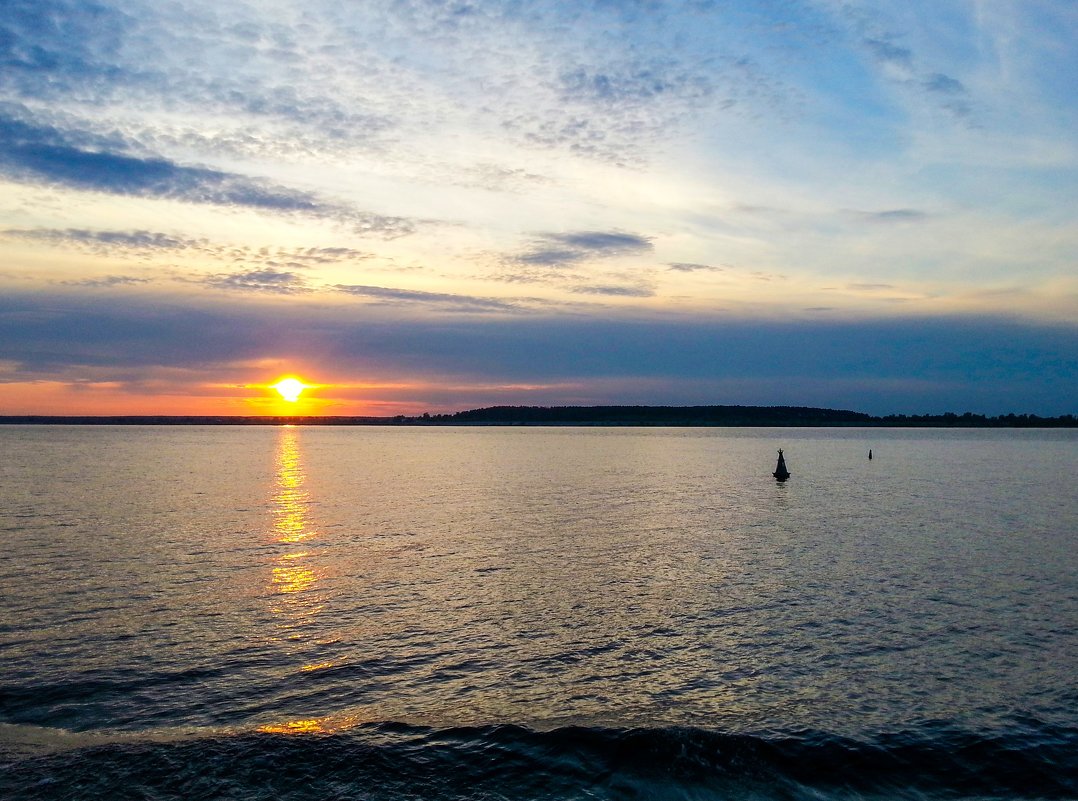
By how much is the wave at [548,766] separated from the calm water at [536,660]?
5 cm

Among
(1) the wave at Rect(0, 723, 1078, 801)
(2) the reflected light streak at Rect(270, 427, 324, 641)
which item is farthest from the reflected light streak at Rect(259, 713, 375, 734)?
(2) the reflected light streak at Rect(270, 427, 324, 641)

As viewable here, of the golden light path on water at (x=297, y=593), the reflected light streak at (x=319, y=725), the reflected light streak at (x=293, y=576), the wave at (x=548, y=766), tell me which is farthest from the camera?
the reflected light streak at (x=293, y=576)

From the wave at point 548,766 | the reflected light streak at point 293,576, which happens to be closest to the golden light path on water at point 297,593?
the reflected light streak at point 293,576

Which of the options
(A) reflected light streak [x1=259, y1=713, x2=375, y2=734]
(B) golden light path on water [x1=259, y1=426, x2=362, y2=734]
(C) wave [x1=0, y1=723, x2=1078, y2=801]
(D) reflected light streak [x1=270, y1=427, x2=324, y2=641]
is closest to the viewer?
(C) wave [x1=0, y1=723, x2=1078, y2=801]

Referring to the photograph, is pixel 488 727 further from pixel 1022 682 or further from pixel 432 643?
pixel 1022 682

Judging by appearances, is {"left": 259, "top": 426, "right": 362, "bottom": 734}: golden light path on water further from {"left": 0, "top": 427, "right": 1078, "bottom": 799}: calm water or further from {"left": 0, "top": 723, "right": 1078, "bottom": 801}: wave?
{"left": 0, "top": 723, "right": 1078, "bottom": 801}: wave

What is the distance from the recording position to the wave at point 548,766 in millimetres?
11492

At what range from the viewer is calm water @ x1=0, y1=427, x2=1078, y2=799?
12250mm

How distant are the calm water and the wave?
50 mm

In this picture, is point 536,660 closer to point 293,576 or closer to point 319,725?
point 319,725

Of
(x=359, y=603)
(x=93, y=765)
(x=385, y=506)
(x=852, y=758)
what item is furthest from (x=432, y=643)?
(x=385, y=506)

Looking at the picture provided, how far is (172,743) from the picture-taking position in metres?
12.9

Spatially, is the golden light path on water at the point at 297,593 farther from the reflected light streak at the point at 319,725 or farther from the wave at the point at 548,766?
the wave at the point at 548,766

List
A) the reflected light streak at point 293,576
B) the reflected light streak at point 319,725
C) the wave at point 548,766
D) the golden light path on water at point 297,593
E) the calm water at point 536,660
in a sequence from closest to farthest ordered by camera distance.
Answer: the wave at point 548,766 < the calm water at point 536,660 < the reflected light streak at point 319,725 < the golden light path on water at point 297,593 < the reflected light streak at point 293,576
